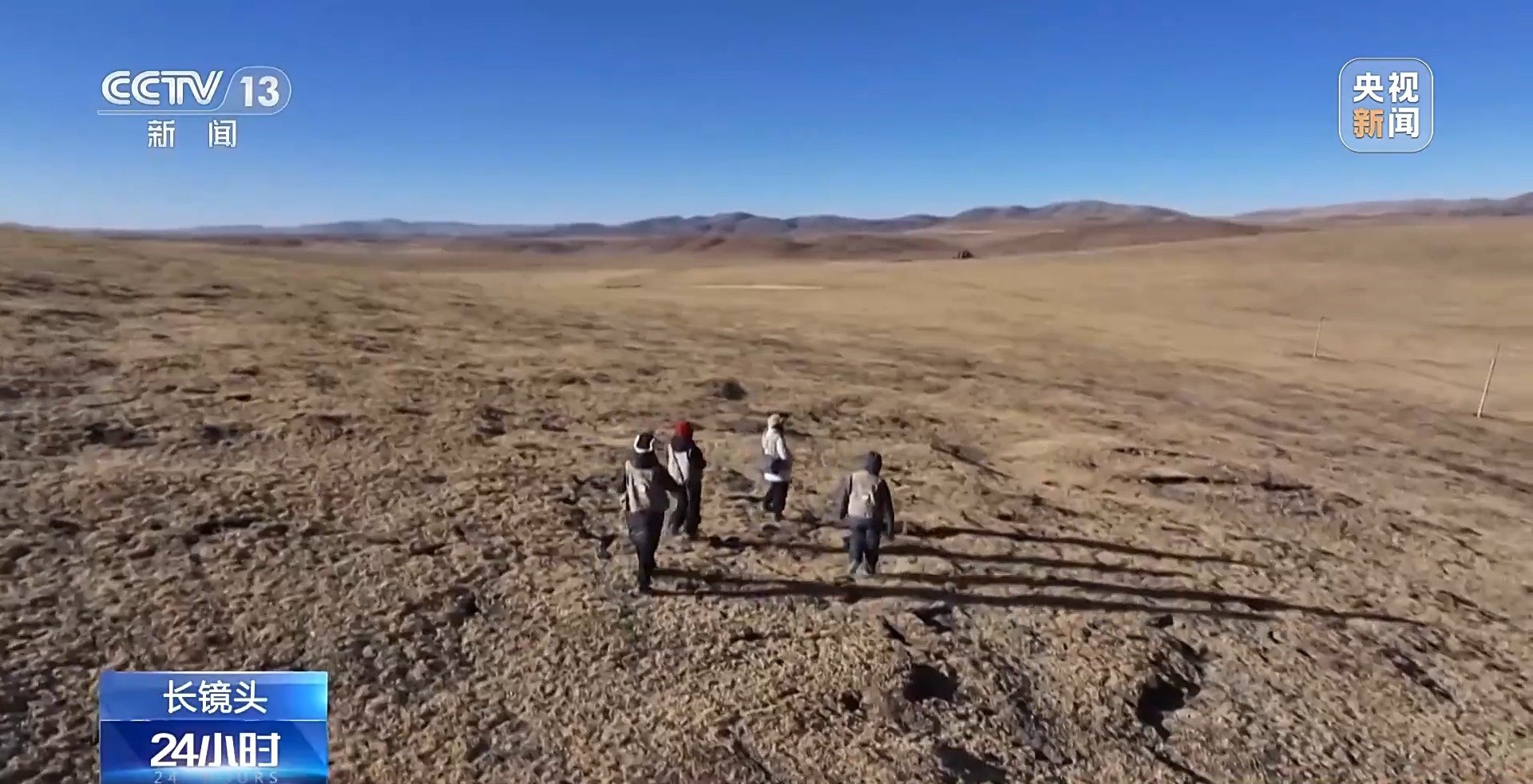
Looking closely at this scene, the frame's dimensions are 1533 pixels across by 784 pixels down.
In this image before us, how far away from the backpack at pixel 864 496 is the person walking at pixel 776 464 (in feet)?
3.76

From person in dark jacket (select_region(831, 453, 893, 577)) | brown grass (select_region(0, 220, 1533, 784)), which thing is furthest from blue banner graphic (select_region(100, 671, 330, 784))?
person in dark jacket (select_region(831, 453, 893, 577))

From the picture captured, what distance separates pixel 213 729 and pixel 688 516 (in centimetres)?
436

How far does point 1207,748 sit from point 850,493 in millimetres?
3037

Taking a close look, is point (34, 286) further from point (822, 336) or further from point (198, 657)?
point (822, 336)

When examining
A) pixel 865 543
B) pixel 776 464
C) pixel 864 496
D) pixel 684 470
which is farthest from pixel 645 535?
pixel 776 464

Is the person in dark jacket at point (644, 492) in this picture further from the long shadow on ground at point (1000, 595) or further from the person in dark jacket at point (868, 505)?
the person in dark jacket at point (868, 505)

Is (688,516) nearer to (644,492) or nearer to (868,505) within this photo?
(644,492)

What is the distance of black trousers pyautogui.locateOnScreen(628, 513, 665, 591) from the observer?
692 cm

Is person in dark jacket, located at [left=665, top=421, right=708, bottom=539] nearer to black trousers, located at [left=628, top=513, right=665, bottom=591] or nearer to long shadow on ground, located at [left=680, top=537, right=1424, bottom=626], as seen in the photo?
black trousers, located at [left=628, top=513, right=665, bottom=591]

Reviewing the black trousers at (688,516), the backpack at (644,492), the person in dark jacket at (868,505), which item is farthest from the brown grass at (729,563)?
the backpack at (644,492)

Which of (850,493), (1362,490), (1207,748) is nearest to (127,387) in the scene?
(850,493)

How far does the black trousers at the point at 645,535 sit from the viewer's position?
6.92 metres

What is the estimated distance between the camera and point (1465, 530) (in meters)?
11.4

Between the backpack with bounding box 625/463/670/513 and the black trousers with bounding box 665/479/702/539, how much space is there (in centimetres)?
69
